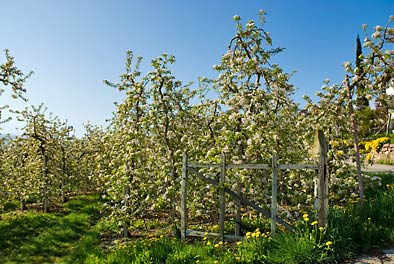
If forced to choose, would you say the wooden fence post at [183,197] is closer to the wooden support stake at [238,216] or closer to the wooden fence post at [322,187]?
the wooden support stake at [238,216]

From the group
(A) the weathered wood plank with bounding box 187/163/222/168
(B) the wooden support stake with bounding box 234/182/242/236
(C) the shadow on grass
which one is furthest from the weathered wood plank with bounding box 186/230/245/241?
(C) the shadow on grass

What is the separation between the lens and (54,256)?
25.8 ft

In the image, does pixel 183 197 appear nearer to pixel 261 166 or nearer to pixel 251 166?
pixel 251 166

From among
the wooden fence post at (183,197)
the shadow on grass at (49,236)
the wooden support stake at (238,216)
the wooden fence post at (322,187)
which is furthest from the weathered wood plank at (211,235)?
the shadow on grass at (49,236)

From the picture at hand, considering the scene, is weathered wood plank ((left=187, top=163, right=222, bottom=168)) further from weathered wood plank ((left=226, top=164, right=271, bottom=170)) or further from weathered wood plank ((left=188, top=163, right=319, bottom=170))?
weathered wood plank ((left=226, top=164, right=271, bottom=170))

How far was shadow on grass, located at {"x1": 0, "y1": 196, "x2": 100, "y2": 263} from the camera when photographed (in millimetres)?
7770

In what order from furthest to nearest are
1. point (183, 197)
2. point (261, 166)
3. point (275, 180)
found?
point (183, 197), point (261, 166), point (275, 180)

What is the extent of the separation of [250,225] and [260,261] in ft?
7.80

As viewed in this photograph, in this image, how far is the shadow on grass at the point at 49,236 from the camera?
7770mm

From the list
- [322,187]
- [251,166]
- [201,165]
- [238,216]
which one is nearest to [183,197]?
[201,165]

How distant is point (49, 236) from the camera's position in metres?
9.40

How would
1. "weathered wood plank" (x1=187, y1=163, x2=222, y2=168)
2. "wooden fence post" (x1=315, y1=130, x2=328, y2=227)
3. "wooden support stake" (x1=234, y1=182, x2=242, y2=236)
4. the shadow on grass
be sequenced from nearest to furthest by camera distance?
"wooden fence post" (x1=315, y1=130, x2=328, y2=227) → "weathered wood plank" (x1=187, y1=163, x2=222, y2=168) → "wooden support stake" (x1=234, y1=182, x2=242, y2=236) → the shadow on grass

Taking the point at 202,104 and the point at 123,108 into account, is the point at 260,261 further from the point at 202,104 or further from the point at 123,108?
the point at 123,108

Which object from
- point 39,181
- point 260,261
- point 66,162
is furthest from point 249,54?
point 66,162
